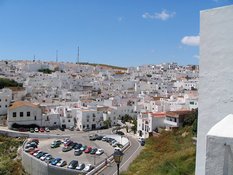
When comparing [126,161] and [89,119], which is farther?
[89,119]

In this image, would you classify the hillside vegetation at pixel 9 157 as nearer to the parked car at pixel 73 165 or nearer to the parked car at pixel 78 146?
the parked car at pixel 73 165

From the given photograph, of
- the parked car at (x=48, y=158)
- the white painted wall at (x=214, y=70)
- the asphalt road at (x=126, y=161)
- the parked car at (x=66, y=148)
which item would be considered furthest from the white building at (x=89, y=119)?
the white painted wall at (x=214, y=70)

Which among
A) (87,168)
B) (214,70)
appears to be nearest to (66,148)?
(87,168)

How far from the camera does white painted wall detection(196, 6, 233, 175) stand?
5418 mm

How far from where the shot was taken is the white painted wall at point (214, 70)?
17.8 feet

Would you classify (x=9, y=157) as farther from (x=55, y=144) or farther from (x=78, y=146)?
(x=78, y=146)

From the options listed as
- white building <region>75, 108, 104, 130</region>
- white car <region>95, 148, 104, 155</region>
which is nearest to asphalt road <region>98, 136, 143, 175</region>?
white car <region>95, 148, 104, 155</region>

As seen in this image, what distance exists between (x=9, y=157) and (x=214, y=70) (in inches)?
1227

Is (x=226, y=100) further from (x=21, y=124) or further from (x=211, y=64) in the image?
(x=21, y=124)

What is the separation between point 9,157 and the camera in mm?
33281

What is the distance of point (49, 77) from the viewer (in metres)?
82.6

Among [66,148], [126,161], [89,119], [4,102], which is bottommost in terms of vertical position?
[66,148]

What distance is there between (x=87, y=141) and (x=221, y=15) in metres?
32.2

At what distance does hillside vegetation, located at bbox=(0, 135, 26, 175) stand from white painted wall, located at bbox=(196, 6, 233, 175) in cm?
2374
